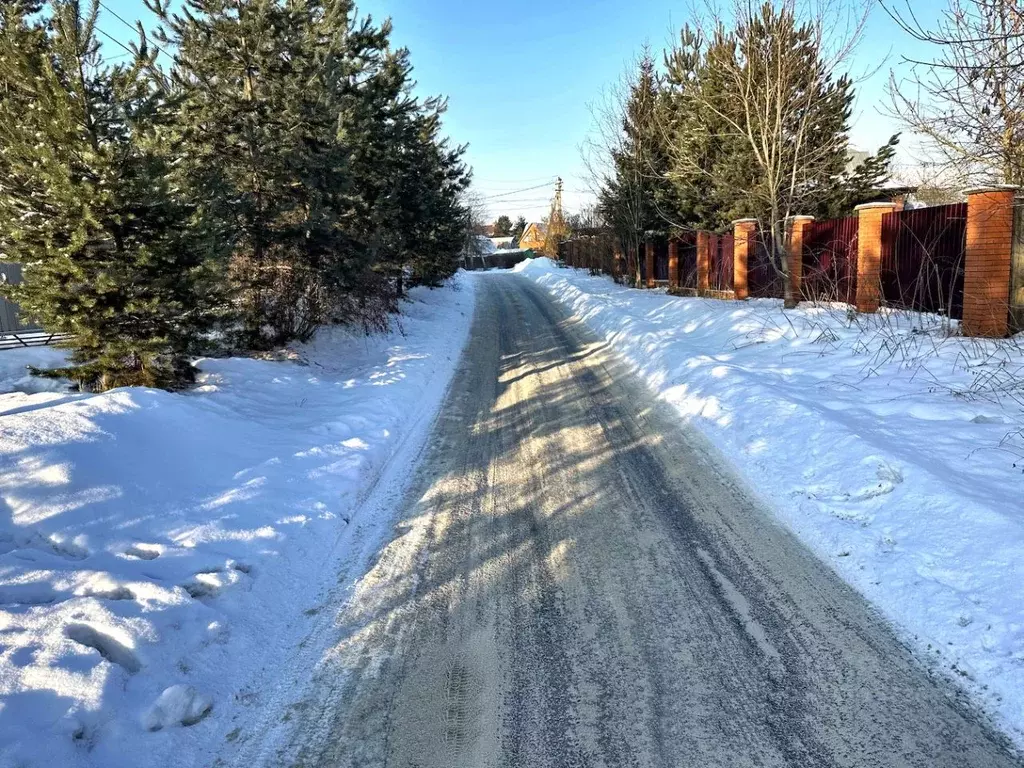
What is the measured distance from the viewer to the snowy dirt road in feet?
8.74

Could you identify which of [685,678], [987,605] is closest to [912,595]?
[987,605]

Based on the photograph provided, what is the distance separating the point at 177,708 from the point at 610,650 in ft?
7.08

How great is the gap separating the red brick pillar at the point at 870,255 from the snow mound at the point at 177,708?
12.7m

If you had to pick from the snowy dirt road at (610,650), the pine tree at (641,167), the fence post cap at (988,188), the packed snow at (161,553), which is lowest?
the snowy dirt road at (610,650)

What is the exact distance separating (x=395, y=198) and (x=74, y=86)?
9833 mm

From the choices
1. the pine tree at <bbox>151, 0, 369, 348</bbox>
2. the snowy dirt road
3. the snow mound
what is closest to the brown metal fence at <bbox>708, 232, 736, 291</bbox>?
the pine tree at <bbox>151, 0, 369, 348</bbox>

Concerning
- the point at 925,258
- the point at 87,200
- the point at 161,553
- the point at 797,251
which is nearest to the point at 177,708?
the point at 161,553

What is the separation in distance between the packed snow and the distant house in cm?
8220

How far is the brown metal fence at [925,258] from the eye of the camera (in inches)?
407

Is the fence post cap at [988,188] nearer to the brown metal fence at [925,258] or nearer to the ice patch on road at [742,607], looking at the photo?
the brown metal fence at [925,258]

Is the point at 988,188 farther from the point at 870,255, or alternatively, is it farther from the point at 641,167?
the point at 641,167

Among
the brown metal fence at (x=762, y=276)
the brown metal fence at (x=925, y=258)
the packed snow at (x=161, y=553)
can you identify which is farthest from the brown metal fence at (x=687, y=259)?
the packed snow at (x=161, y=553)

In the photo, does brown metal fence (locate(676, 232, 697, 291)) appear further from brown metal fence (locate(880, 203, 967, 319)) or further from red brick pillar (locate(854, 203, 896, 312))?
brown metal fence (locate(880, 203, 967, 319))

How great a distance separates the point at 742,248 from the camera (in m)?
17.0
